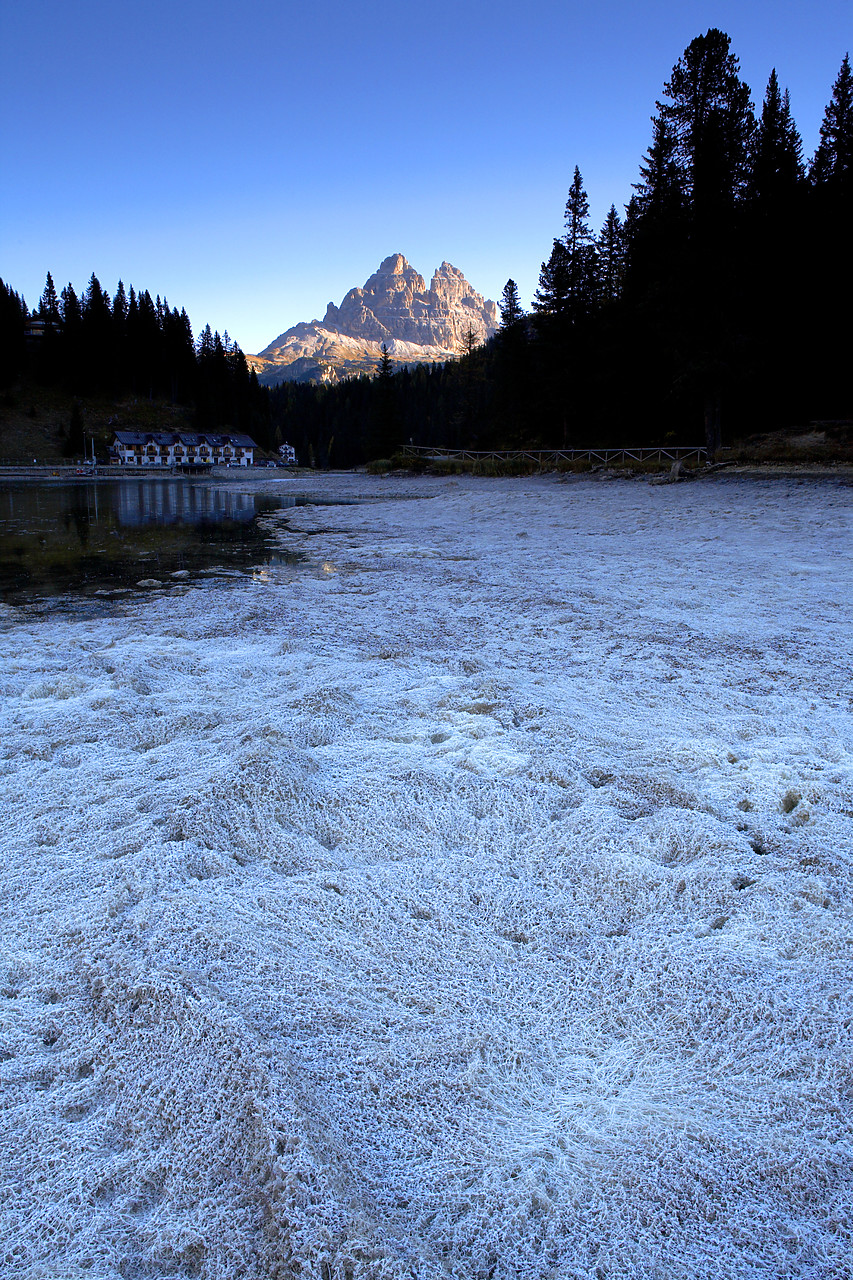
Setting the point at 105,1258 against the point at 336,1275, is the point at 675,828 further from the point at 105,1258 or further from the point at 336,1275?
the point at 105,1258

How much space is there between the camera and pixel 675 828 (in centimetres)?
263

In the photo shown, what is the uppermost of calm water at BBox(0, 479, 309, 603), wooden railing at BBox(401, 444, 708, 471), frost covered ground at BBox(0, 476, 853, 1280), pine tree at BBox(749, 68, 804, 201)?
pine tree at BBox(749, 68, 804, 201)

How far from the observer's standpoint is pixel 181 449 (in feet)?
315

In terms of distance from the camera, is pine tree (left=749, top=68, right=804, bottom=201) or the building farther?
the building

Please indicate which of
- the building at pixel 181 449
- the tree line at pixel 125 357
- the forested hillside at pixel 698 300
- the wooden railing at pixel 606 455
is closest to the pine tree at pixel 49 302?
the tree line at pixel 125 357

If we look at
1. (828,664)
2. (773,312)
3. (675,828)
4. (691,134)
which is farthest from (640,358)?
(675,828)

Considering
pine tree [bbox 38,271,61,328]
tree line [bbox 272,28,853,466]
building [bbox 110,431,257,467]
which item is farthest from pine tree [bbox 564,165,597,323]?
pine tree [bbox 38,271,61,328]

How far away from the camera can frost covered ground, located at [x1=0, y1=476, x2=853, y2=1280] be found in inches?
52.5

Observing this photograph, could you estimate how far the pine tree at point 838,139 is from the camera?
3316 centimetres

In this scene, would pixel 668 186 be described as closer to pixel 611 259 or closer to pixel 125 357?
pixel 611 259

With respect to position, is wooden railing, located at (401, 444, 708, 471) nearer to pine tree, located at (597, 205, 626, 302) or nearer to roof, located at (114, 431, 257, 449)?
pine tree, located at (597, 205, 626, 302)

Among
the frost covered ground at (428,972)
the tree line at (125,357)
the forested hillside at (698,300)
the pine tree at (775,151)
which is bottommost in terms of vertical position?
the frost covered ground at (428,972)

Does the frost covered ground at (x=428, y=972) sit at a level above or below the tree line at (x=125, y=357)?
below

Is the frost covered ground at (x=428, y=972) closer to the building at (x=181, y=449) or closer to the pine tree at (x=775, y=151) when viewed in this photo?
the pine tree at (x=775, y=151)
